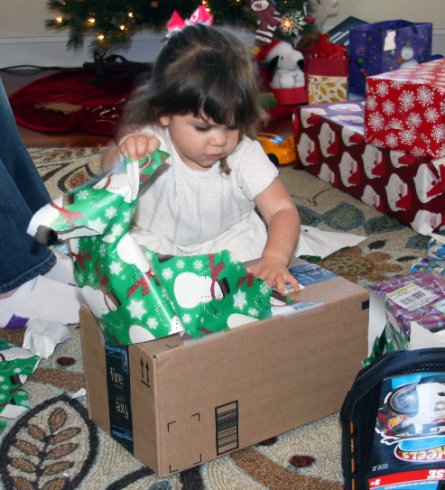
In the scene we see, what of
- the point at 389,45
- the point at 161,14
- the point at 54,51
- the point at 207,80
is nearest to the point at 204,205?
the point at 207,80

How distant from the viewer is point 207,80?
44.3 inches

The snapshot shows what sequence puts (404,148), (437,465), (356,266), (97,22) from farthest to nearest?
(97,22) < (404,148) < (356,266) < (437,465)

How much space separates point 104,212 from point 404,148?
955 mm

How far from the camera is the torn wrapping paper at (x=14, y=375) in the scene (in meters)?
1.14

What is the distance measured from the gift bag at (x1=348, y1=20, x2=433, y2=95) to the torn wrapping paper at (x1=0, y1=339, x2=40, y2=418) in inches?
52.7

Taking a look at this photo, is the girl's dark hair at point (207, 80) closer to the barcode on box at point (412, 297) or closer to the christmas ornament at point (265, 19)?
the barcode on box at point (412, 297)

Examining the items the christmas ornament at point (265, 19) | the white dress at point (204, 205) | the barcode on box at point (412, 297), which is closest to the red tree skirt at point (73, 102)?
the christmas ornament at point (265, 19)

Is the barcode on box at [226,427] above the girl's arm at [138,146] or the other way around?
the other way around

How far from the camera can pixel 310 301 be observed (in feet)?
3.37

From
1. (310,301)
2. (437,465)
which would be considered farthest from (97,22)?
(437,465)

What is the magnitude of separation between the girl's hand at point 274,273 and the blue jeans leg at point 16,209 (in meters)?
0.48

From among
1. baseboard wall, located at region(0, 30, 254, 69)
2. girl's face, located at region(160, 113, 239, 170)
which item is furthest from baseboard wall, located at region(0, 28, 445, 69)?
girl's face, located at region(160, 113, 239, 170)

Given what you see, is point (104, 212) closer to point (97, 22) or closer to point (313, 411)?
point (313, 411)

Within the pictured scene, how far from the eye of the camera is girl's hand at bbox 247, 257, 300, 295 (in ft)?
3.51
